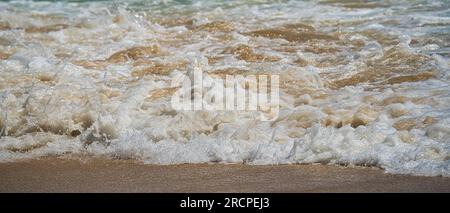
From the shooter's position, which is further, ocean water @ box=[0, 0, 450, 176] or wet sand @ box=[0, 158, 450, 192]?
ocean water @ box=[0, 0, 450, 176]

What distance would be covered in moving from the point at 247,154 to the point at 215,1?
5.72 m

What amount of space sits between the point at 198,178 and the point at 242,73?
2.02 m

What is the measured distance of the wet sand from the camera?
376 centimetres

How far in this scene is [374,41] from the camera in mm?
6750

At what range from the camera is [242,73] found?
230 inches

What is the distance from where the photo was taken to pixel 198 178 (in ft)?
13.0

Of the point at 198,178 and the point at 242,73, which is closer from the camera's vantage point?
the point at 198,178

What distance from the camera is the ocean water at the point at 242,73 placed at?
14.1ft

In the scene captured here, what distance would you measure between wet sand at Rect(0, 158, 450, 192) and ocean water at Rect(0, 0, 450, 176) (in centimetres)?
11

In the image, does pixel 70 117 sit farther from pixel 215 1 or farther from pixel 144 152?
pixel 215 1

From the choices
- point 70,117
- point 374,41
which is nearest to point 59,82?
point 70,117

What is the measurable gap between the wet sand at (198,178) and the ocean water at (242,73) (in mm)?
115

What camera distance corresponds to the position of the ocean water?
14.1ft

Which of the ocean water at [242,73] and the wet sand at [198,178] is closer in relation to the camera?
the wet sand at [198,178]
